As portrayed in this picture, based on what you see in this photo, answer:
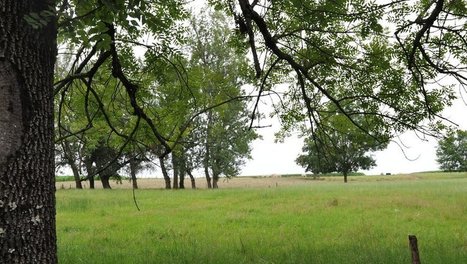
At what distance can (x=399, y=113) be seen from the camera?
→ 6719 mm

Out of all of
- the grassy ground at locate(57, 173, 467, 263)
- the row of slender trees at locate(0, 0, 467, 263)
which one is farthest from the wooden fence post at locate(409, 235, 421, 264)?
the grassy ground at locate(57, 173, 467, 263)

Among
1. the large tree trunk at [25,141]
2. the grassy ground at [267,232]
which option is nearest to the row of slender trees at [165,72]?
the large tree trunk at [25,141]

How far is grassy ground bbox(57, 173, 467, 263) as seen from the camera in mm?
7725

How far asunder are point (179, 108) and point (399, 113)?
3808 mm

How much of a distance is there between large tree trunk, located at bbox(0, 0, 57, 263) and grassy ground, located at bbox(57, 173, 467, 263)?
4.22 m

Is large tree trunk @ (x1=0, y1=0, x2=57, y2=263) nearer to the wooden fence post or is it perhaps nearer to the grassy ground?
the wooden fence post

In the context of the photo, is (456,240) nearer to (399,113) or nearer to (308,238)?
(308,238)

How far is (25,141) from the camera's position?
328 centimetres

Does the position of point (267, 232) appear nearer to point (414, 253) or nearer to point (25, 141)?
point (414, 253)

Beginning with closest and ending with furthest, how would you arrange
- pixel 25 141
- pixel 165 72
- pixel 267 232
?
pixel 25 141
pixel 165 72
pixel 267 232

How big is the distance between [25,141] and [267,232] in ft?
28.0

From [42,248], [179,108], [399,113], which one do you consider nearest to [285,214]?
[179,108]

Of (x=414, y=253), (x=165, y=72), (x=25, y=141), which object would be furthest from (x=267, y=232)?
(x=25, y=141)

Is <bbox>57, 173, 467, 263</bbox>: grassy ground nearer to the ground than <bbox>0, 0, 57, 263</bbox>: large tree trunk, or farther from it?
nearer to the ground
